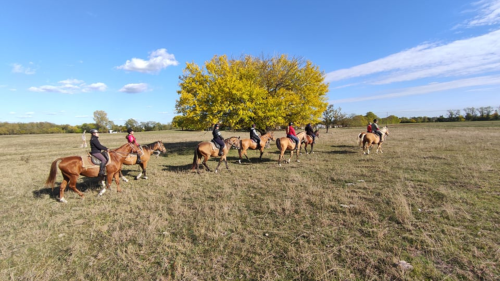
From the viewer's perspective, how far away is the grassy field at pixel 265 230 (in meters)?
3.74

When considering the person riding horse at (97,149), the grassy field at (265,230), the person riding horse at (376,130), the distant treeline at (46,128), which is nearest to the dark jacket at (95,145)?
the person riding horse at (97,149)

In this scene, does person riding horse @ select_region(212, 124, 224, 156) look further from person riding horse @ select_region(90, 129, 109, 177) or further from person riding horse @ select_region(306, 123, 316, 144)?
person riding horse @ select_region(306, 123, 316, 144)

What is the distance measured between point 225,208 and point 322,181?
4.82 meters

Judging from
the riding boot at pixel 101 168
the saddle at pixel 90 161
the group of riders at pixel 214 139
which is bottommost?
the riding boot at pixel 101 168

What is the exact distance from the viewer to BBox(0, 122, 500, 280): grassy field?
12.3 ft

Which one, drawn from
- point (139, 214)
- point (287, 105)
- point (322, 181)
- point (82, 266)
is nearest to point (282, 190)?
point (322, 181)

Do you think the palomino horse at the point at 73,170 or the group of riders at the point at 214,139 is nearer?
the palomino horse at the point at 73,170

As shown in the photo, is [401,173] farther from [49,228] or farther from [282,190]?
[49,228]

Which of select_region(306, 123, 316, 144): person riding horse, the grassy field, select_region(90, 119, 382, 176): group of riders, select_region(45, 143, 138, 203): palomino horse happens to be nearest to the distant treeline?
select_region(90, 119, 382, 176): group of riders

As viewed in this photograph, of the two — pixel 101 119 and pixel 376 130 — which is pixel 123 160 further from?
pixel 101 119

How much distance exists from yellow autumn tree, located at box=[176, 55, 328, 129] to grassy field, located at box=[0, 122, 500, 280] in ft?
30.4

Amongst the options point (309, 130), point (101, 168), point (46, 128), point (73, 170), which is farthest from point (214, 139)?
point (46, 128)

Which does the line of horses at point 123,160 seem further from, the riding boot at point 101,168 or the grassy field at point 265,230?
the grassy field at point 265,230

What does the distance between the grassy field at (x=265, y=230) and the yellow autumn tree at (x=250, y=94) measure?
30.4 ft
